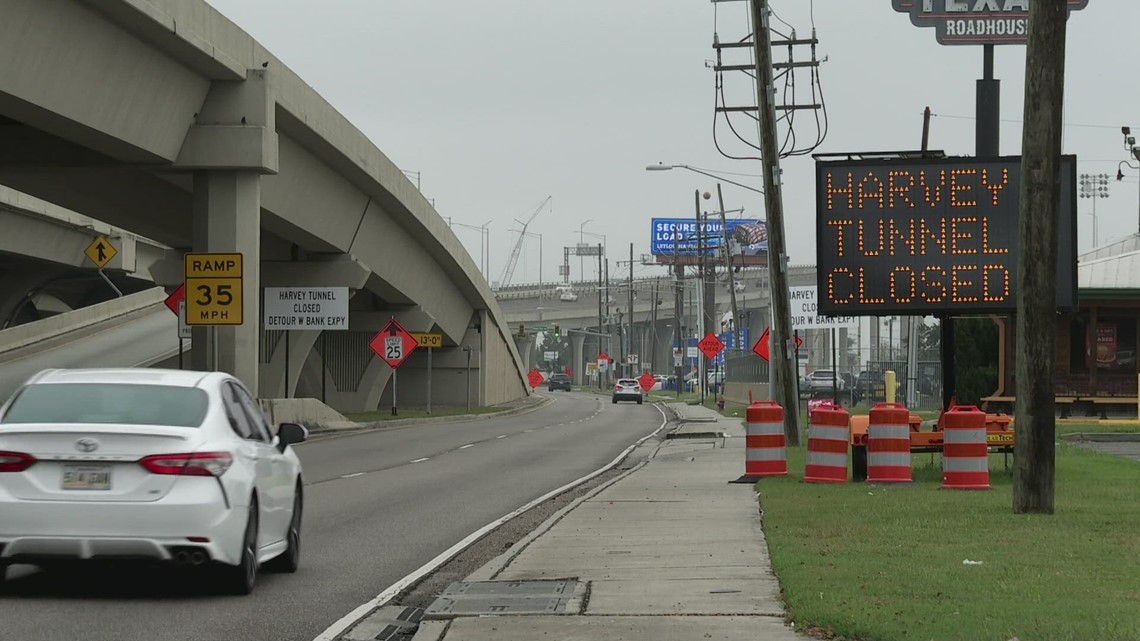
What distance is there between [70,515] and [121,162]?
19.9 metres

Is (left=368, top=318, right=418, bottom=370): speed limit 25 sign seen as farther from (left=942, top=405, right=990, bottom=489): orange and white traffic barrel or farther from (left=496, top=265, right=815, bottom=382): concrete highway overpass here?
(left=496, top=265, right=815, bottom=382): concrete highway overpass

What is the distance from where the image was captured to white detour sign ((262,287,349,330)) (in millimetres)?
41156

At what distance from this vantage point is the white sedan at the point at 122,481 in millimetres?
10242

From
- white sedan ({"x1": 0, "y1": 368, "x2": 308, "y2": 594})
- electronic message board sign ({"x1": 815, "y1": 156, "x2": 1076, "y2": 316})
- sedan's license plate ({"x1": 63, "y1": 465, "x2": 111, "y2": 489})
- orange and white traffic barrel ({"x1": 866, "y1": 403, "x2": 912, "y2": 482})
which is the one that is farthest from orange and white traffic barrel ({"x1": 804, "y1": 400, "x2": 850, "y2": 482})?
sedan's license plate ({"x1": 63, "y1": 465, "x2": 111, "y2": 489})


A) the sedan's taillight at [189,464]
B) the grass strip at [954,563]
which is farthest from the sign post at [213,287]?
the sedan's taillight at [189,464]

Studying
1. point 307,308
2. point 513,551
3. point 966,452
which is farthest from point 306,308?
point 513,551

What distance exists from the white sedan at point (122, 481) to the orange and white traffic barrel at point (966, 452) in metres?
9.94

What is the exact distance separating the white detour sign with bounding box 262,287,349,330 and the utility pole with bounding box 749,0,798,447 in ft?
45.6

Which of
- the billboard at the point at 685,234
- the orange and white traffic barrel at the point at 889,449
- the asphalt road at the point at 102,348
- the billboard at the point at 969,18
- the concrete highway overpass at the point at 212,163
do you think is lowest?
the orange and white traffic barrel at the point at 889,449

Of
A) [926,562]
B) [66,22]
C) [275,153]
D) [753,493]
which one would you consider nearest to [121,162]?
[275,153]

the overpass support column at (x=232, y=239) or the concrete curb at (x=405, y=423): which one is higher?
the overpass support column at (x=232, y=239)

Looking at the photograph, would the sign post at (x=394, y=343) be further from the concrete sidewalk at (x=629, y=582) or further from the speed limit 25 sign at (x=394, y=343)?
the concrete sidewalk at (x=629, y=582)

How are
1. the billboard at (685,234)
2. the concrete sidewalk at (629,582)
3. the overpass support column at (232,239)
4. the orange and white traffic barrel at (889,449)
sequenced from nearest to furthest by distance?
the concrete sidewalk at (629,582)
the orange and white traffic barrel at (889,449)
the overpass support column at (232,239)
the billboard at (685,234)

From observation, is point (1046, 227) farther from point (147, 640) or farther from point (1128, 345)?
point (1128, 345)
